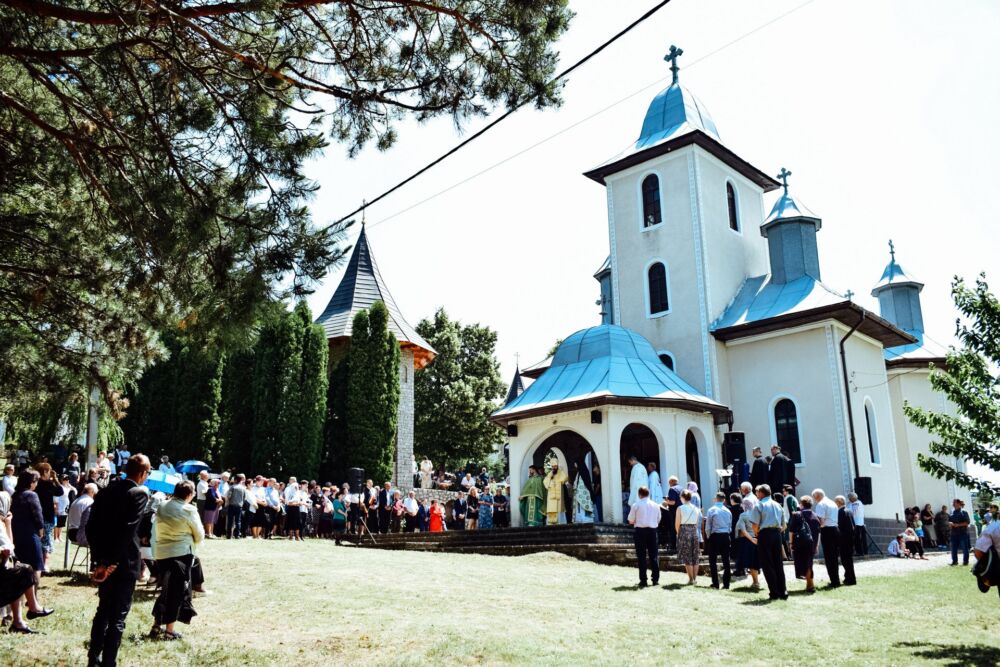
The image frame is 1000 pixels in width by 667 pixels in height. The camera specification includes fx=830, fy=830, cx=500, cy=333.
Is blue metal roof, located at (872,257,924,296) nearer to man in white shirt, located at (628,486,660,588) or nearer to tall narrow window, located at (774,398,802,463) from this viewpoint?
tall narrow window, located at (774,398,802,463)

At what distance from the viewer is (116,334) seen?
9.81m

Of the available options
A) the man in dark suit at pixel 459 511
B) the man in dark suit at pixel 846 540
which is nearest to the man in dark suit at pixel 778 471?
the man in dark suit at pixel 846 540

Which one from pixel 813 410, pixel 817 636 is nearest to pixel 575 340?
pixel 813 410

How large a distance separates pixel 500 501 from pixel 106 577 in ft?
55.4

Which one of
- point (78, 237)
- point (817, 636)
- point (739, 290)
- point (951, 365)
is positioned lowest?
point (817, 636)

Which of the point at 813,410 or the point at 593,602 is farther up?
the point at 813,410

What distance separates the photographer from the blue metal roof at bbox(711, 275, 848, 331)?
23764 millimetres

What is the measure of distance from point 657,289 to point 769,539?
15256 mm

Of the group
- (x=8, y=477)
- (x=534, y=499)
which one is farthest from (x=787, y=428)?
(x=8, y=477)

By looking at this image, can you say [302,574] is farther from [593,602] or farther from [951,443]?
[951,443]

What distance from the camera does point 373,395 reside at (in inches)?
1228

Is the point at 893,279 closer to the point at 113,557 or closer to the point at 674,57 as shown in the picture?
the point at 674,57

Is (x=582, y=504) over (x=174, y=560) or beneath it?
over

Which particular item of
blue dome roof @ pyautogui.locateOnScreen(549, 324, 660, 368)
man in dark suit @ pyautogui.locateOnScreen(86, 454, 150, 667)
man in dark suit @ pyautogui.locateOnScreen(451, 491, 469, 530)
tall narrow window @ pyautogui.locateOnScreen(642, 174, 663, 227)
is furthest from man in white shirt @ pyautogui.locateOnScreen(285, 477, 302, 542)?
tall narrow window @ pyautogui.locateOnScreen(642, 174, 663, 227)
